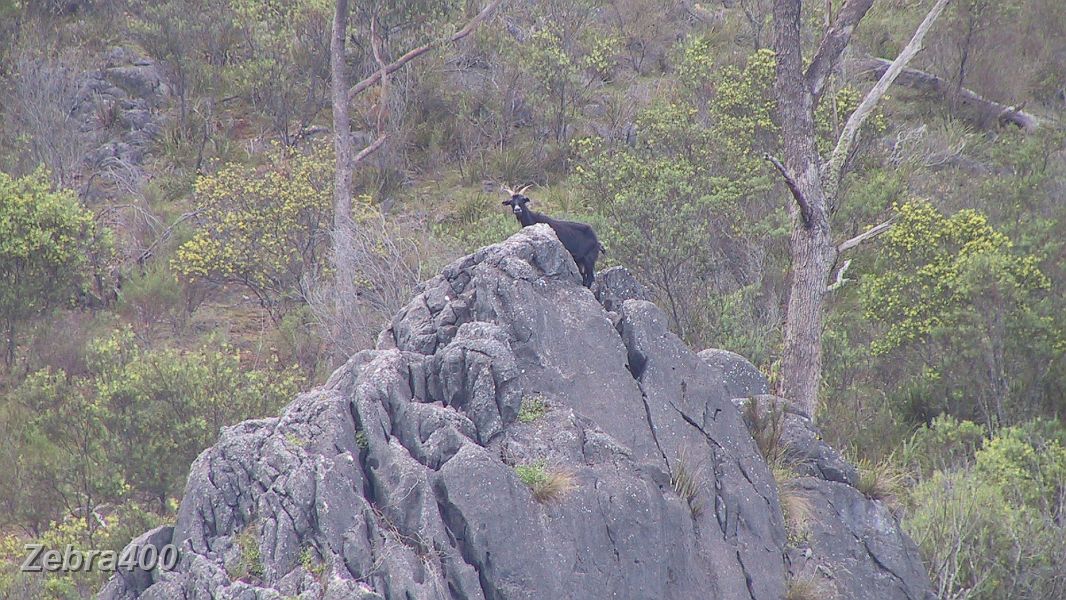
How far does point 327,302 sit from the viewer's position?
21.7 metres

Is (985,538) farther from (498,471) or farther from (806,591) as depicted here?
(498,471)

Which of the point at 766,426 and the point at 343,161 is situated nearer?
the point at 766,426

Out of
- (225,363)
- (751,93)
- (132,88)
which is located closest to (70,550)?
(225,363)

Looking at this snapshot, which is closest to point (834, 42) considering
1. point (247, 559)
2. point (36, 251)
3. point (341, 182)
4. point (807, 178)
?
point (807, 178)

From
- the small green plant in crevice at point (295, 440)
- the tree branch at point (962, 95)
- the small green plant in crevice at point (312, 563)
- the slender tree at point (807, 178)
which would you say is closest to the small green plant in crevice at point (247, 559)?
the small green plant in crevice at point (312, 563)

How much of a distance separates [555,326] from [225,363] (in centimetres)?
905

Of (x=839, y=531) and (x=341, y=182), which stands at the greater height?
(x=839, y=531)

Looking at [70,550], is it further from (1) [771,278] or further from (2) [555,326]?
(1) [771,278]

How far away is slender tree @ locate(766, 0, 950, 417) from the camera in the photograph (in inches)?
628

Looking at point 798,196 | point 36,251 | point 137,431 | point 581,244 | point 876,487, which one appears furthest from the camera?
point 36,251

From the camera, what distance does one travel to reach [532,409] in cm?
1002

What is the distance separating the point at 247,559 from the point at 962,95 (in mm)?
27952

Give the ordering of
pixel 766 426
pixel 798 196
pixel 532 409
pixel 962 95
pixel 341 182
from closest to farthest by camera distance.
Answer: pixel 532 409 < pixel 766 426 < pixel 798 196 < pixel 341 182 < pixel 962 95

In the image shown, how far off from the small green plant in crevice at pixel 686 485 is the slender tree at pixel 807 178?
5.92 metres
